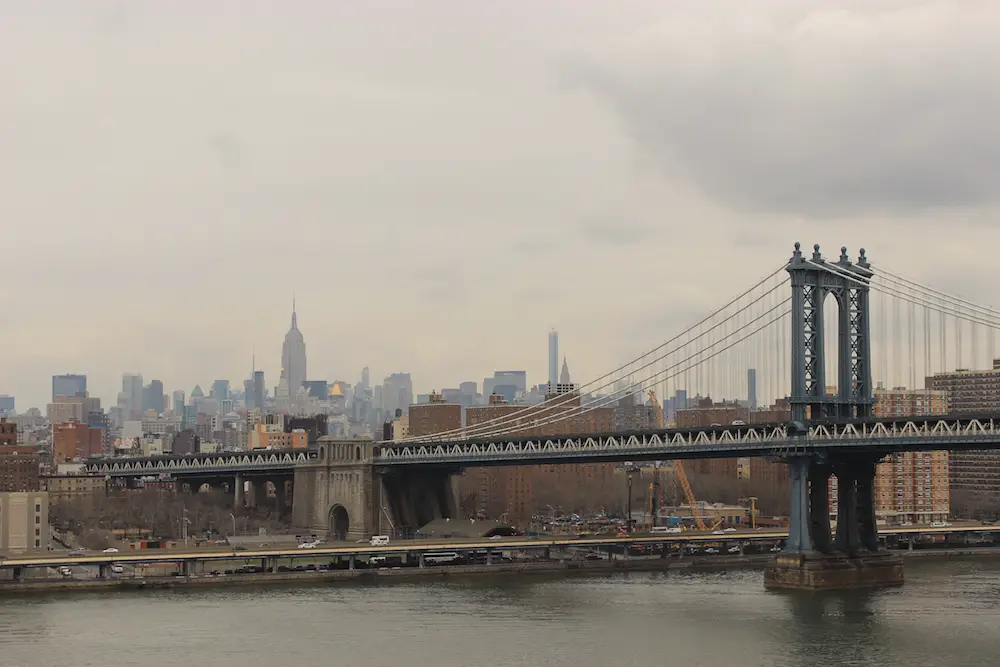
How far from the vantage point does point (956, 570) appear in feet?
262

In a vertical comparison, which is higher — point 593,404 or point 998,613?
point 593,404

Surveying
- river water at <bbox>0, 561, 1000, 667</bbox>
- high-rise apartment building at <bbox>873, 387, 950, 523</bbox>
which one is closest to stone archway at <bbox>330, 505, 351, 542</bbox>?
river water at <bbox>0, 561, 1000, 667</bbox>

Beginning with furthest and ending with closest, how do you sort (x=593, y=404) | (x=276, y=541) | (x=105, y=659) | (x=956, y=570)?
(x=593, y=404)
(x=276, y=541)
(x=956, y=570)
(x=105, y=659)

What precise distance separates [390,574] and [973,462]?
267 feet

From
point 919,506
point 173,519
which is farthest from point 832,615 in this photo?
point 919,506

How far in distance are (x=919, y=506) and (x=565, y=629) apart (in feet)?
259

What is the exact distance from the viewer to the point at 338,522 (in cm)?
9775

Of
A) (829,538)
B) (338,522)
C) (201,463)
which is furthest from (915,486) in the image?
(829,538)

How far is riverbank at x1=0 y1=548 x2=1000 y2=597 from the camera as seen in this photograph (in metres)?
66.1

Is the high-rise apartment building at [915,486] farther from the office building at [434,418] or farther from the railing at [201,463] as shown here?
the office building at [434,418]

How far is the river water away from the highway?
349 cm

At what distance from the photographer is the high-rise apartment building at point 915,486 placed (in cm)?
12512

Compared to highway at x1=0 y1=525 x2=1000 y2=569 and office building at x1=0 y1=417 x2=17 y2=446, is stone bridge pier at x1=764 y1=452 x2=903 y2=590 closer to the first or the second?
highway at x1=0 y1=525 x2=1000 y2=569

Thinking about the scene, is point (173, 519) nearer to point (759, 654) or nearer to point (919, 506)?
point (919, 506)
